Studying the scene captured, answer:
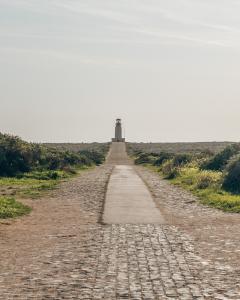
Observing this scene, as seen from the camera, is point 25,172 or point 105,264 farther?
point 25,172

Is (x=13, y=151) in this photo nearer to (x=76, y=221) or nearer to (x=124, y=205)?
(x=124, y=205)

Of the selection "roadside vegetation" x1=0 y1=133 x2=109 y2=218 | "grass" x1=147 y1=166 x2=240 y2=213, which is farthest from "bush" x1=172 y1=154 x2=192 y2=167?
"grass" x1=147 y1=166 x2=240 y2=213

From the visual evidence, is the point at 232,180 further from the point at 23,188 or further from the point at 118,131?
the point at 118,131

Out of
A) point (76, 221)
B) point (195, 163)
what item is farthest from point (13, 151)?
point (76, 221)

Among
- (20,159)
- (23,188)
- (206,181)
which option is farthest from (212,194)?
(20,159)

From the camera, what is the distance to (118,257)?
1055 cm

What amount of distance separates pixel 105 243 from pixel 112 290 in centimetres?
389

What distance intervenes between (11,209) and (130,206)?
378 cm

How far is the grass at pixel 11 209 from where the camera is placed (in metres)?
16.8

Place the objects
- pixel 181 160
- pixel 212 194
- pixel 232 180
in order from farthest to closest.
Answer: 1. pixel 181 160
2. pixel 232 180
3. pixel 212 194

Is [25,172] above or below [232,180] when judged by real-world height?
below

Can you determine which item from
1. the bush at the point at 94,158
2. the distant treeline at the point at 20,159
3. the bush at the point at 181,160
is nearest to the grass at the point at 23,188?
the distant treeline at the point at 20,159

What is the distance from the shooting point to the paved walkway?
1575 cm

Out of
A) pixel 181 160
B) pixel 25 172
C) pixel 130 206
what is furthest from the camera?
pixel 181 160
